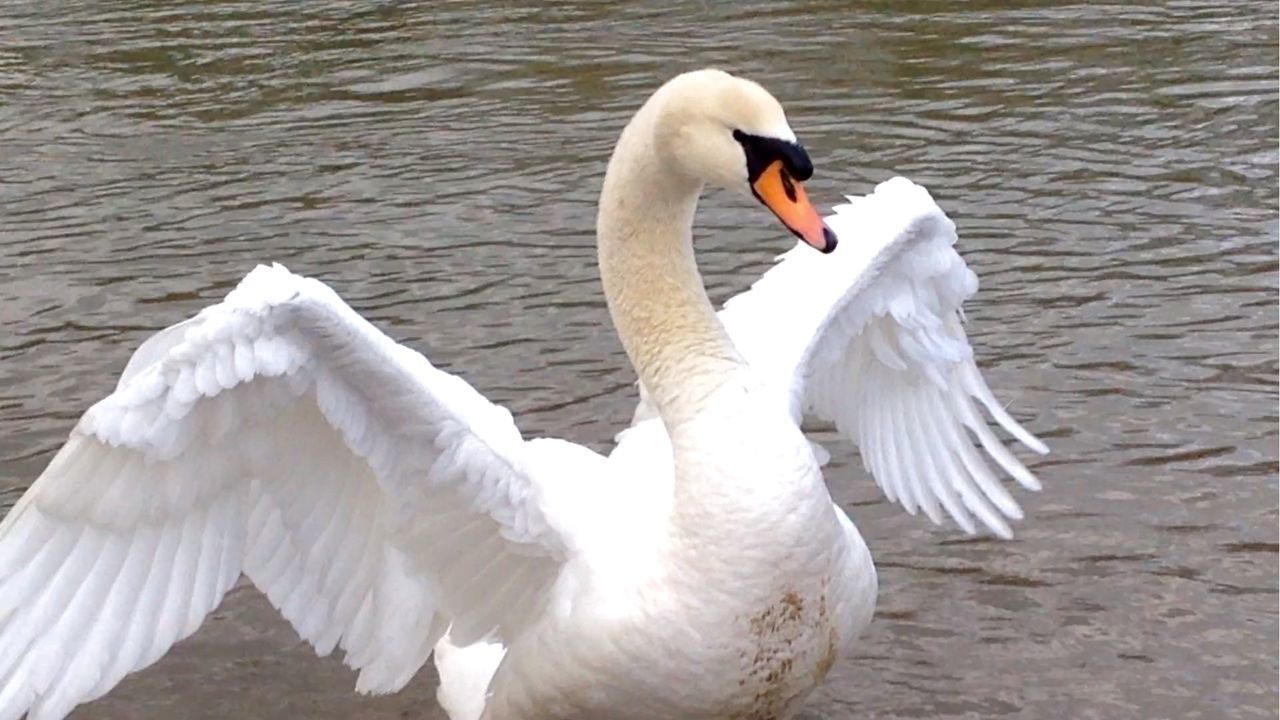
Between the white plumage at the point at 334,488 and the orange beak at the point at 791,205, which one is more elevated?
the orange beak at the point at 791,205

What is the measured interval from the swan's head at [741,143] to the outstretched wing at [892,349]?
1.02 m

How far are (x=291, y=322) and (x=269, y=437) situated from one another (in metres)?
0.44

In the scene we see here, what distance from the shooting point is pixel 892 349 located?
5875 millimetres

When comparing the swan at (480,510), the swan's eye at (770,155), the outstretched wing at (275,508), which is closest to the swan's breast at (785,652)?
the swan at (480,510)

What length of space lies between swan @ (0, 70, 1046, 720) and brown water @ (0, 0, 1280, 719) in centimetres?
110

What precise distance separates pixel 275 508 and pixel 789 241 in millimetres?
4817

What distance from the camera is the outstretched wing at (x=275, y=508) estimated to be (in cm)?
406

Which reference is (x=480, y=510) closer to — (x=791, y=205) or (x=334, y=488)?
(x=334, y=488)

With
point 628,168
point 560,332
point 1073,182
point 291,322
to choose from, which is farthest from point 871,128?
point 291,322

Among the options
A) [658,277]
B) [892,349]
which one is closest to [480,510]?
[658,277]

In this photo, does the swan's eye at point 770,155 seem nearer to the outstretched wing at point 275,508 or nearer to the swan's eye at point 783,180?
the swan's eye at point 783,180

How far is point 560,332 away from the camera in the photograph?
8180 millimetres

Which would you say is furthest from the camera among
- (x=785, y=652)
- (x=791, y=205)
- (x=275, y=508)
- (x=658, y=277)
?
(x=658, y=277)

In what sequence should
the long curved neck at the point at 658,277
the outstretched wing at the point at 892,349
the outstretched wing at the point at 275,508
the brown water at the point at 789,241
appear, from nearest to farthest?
the outstretched wing at the point at 275,508
the long curved neck at the point at 658,277
the outstretched wing at the point at 892,349
the brown water at the point at 789,241
